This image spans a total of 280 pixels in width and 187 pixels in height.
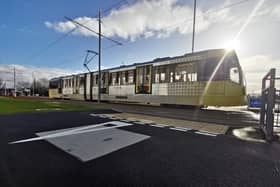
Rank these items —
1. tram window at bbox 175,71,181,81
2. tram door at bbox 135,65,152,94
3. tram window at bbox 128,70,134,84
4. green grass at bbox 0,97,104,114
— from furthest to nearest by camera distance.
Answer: tram window at bbox 128,70,134,84
tram door at bbox 135,65,152,94
tram window at bbox 175,71,181,81
green grass at bbox 0,97,104,114

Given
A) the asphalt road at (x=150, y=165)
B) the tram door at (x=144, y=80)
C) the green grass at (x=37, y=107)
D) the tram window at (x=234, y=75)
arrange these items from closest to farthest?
the asphalt road at (x=150, y=165), the green grass at (x=37, y=107), the tram window at (x=234, y=75), the tram door at (x=144, y=80)

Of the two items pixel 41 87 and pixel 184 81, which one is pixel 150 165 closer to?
pixel 184 81

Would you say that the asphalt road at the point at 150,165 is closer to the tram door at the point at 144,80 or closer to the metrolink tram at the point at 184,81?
the metrolink tram at the point at 184,81

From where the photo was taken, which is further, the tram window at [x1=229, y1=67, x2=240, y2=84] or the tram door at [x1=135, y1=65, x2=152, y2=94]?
the tram door at [x1=135, y1=65, x2=152, y2=94]

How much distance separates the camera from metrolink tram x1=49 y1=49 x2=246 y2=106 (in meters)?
8.82

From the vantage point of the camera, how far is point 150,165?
2.46 meters

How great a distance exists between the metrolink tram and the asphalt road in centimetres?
568

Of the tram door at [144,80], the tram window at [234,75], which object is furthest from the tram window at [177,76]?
the tram window at [234,75]

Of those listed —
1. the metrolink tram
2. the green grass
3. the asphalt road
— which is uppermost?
the metrolink tram

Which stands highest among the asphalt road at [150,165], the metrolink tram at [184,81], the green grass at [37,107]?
the metrolink tram at [184,81]

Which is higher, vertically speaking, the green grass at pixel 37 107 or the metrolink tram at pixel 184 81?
the metrolink tram at pixel 184 81

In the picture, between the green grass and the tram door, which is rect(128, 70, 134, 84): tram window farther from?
the green grass

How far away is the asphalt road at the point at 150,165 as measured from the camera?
2012mm

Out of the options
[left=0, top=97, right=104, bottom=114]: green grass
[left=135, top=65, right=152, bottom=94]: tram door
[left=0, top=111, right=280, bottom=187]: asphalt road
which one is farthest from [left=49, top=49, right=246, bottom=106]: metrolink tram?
[left=0, top=111, right=280, bottom=187]: asphalt road
